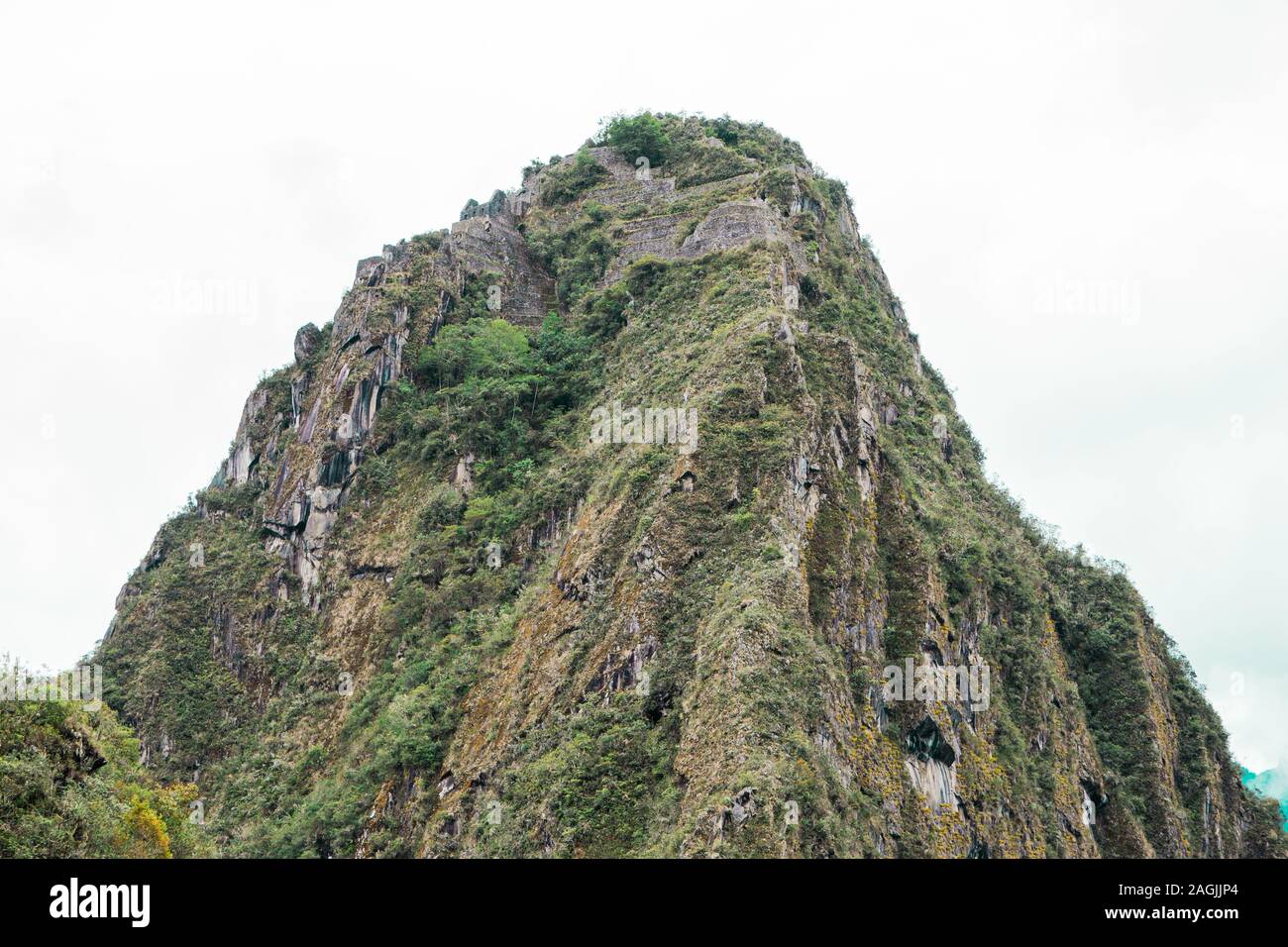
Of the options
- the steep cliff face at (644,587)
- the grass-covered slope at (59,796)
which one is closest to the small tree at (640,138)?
the steep cliff face at (644,587)

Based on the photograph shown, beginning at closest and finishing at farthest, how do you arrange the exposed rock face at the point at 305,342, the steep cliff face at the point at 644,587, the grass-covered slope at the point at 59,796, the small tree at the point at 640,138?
the grass-covered slope at the point at 59,796
the steep cliff face at the point at 644,587
the exposed rock face at the point at 305,342
the small tree at the point at 640,138

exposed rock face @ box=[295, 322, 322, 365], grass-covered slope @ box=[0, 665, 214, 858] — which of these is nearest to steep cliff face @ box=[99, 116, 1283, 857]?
exposed rock face @ box=[295, 322, 322, 365]

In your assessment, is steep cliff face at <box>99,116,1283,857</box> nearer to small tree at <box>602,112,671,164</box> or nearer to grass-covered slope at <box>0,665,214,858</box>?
small tree at <box>602,112,671,164</box>

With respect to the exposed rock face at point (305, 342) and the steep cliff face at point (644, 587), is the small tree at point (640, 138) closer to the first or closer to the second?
the steep cliff face at point (644, 587)

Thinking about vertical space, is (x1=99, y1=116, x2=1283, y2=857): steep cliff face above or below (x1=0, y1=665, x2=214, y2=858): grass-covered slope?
above

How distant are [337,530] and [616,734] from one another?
90.0ft

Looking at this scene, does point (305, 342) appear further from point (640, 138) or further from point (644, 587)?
point (644, 587)

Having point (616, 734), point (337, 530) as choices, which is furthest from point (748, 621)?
point (337, 530)

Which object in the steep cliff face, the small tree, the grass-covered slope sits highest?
the small tree

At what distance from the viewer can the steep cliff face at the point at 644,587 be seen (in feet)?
131

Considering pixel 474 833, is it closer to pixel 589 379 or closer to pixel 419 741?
pixel 419 741

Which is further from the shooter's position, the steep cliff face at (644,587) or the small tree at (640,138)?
the small tree at (640,138)

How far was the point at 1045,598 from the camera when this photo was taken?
64312 millimetres

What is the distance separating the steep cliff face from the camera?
1576 inches
